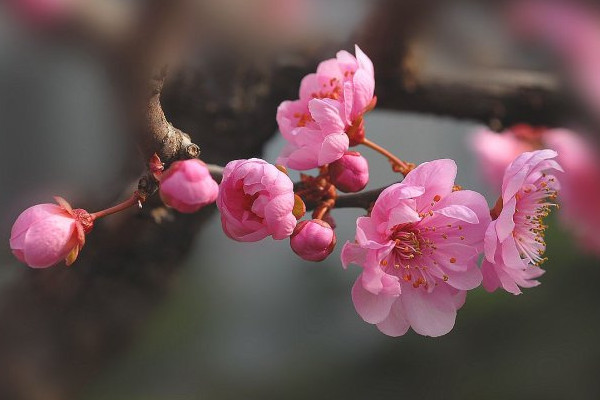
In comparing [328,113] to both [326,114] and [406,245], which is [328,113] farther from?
[406,245]

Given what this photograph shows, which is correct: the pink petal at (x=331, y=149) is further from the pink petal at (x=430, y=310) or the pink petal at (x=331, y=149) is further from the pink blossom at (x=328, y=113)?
the pink petal at (x=430, y=310)

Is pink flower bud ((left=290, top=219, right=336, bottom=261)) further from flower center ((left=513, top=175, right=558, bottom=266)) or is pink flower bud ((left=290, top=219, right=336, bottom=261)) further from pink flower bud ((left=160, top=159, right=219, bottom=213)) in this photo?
flower center ((left=513, top=175, right=558, bottom=266))

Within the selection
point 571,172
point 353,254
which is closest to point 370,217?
point 353,254

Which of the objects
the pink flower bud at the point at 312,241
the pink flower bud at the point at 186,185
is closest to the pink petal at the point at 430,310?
the pink flower bud at the point at 312,241

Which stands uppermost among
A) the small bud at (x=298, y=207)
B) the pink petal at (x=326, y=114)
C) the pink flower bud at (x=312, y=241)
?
the pink petal at (x=326, y=114)

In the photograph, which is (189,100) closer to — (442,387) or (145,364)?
(145,364)

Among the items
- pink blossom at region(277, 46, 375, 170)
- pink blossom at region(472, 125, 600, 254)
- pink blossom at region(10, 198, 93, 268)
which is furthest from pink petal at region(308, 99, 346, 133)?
pink blossom at region(472, 125, 600, 254)

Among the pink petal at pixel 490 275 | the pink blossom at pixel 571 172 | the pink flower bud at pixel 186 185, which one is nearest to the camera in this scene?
the pink flower bud at pixel 186 185
